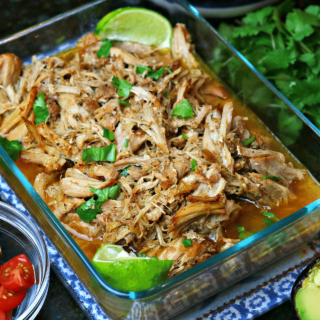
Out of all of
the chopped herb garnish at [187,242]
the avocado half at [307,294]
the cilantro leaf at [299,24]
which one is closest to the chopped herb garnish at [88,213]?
the chopped herb garnish at [187,242]

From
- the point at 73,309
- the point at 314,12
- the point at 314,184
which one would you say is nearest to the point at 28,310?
the point at 73,309

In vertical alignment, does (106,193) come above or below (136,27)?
below

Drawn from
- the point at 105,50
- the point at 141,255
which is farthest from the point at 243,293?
the point at 105,50

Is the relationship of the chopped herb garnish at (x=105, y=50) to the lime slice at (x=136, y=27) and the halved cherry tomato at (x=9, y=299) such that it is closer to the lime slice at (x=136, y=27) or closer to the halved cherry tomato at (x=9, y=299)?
the lime slice at (x=136, y=27)

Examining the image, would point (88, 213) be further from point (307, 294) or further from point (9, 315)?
point (307, 294)

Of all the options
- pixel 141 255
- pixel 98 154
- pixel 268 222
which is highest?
pixel 98 154
